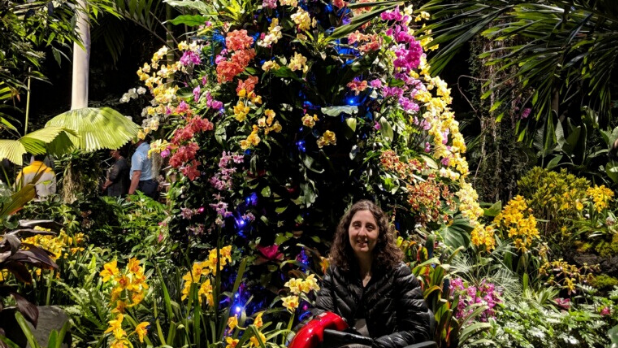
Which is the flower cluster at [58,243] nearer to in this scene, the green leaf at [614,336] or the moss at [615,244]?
the green leaf at [614,336]

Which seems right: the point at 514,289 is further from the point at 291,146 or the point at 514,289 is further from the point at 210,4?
the point at 210,4

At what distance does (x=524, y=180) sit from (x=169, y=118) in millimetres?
4110

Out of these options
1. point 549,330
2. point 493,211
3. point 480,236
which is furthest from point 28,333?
point 493,211

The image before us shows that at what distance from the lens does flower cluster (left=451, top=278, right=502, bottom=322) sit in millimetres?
3932

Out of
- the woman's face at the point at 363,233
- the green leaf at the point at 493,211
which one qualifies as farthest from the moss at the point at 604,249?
the woman's face at the point at 363,233

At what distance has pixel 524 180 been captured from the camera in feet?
22.4

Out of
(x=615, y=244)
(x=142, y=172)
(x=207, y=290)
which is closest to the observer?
(x=207, y=290)

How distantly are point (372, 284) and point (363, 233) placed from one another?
248 mm

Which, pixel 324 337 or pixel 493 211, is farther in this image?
pixel 493 211

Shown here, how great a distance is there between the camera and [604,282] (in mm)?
5320

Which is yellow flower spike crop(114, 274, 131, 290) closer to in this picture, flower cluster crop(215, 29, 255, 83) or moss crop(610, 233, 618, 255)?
flower cluster crop(215, 29, 255, 83)

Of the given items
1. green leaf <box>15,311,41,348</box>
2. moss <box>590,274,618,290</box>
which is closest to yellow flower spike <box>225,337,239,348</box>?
green leaf <box>15,311,41,348</box>

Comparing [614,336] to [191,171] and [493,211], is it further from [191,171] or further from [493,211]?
[493,211]

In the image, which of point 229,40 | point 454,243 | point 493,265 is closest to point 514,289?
point 493,265
